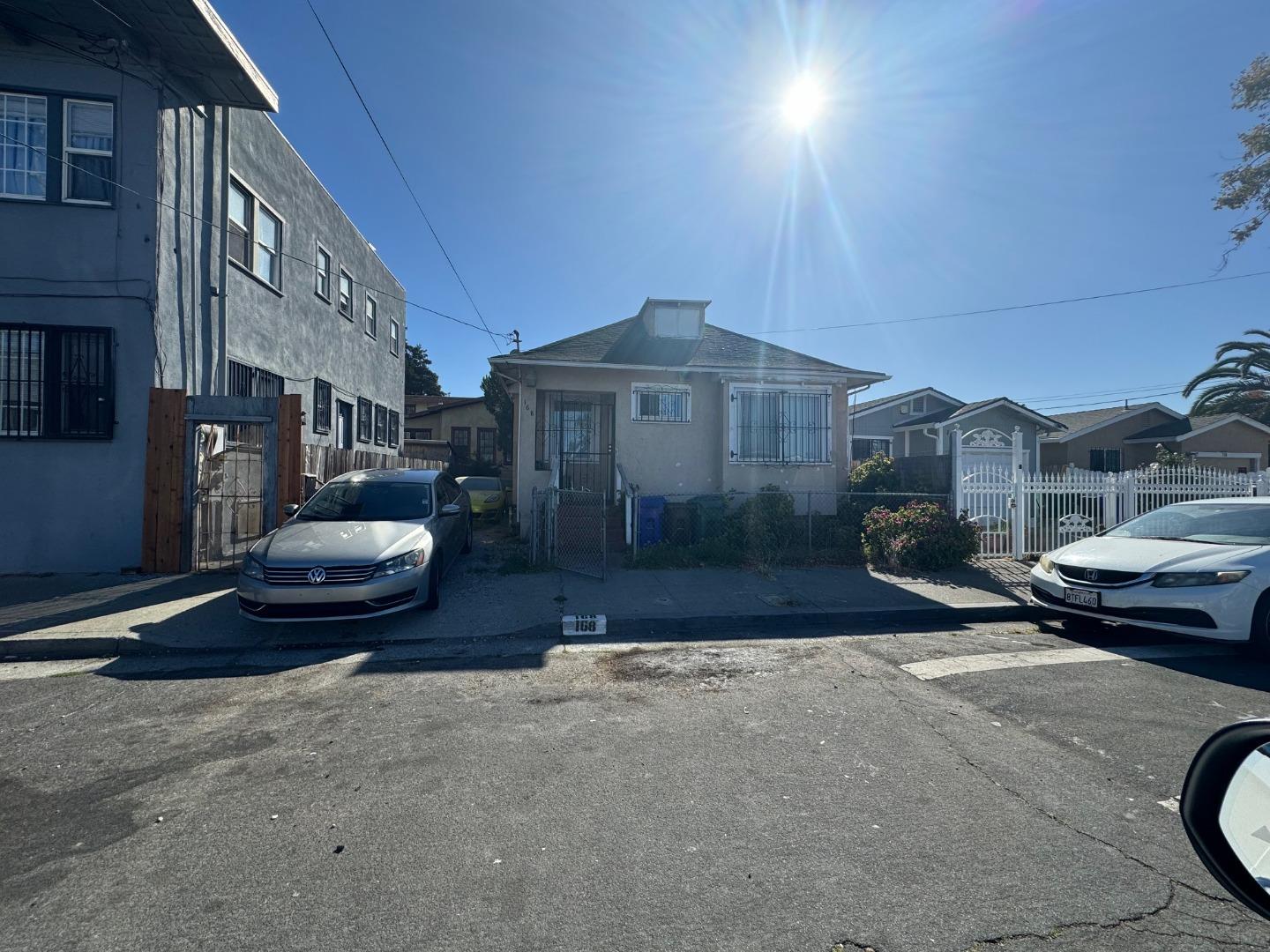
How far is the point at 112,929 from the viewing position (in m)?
2.32

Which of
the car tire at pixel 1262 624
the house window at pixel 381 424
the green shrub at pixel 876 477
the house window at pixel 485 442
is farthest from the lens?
the house window at pixel 485 442

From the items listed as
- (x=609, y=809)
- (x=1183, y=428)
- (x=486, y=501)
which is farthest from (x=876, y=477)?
(x=1183, y=428)

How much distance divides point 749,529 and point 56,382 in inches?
401

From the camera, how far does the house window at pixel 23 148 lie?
8625 millimetres

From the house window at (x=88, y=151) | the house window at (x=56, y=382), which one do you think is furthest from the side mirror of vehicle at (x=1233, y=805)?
the house window at (x=88, y=151)

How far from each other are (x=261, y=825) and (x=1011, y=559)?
36.1ft

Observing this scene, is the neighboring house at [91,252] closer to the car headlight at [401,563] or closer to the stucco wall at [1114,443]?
the car headlight at [401,563]

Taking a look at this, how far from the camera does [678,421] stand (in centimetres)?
1253

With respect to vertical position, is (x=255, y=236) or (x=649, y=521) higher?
(x=255, y=236)

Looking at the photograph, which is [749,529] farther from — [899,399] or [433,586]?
[899,399]

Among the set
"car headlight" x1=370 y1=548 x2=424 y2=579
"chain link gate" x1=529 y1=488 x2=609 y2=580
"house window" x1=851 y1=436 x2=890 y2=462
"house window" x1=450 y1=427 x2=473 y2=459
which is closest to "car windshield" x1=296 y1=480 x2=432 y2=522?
"car headlight" x1=370 y1=548 x2=424 y2=579

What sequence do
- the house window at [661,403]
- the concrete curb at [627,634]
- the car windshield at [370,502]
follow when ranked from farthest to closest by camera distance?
the house window at [661,403]
the car windshield at [370,502]
the concrete curb at [627,634]

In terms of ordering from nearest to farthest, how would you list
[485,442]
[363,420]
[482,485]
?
[363,420], [482,485], [485,442]

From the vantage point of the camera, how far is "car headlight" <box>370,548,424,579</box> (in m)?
6.32
